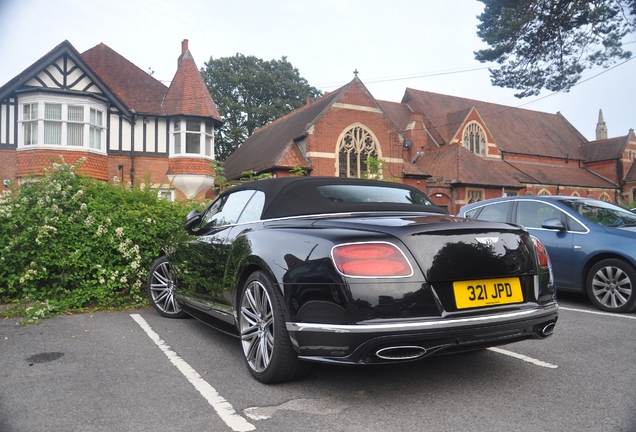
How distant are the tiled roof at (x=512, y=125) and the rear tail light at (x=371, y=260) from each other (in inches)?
1589

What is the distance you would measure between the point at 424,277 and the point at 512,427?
3.06 feet

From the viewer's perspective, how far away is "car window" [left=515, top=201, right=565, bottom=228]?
7.63 metres

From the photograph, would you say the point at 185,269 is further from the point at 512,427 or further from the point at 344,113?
the point at 344,113

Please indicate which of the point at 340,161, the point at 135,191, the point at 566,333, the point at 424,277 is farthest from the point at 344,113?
the point at 424,277

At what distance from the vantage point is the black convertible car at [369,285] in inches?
117

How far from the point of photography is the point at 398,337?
9.52 feet

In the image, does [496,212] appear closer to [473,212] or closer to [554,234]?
[473,212]

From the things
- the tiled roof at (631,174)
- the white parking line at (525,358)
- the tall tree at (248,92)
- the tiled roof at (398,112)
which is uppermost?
the tall tree at (248,92)

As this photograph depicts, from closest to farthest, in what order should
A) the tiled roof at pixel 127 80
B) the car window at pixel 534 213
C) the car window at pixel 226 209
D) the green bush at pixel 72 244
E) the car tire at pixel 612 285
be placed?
the car window at pixel 226 209, the car tire at pixel 612 285, the green bush at pixel 72 244, the car window at pixel 534 213, the tiled roof at pixel 127 80

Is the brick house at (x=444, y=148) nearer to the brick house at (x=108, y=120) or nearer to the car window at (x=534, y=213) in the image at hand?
the brick house at (x=108, y=120)

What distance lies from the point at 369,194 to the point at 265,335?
156 cm

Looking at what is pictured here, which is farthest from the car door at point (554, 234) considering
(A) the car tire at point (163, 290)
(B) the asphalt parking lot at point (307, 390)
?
(A) the car tire at point (163, 290)

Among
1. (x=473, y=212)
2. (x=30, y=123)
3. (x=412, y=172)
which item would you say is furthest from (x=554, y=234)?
(x=412, y=172)

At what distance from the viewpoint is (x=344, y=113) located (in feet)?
99.6
